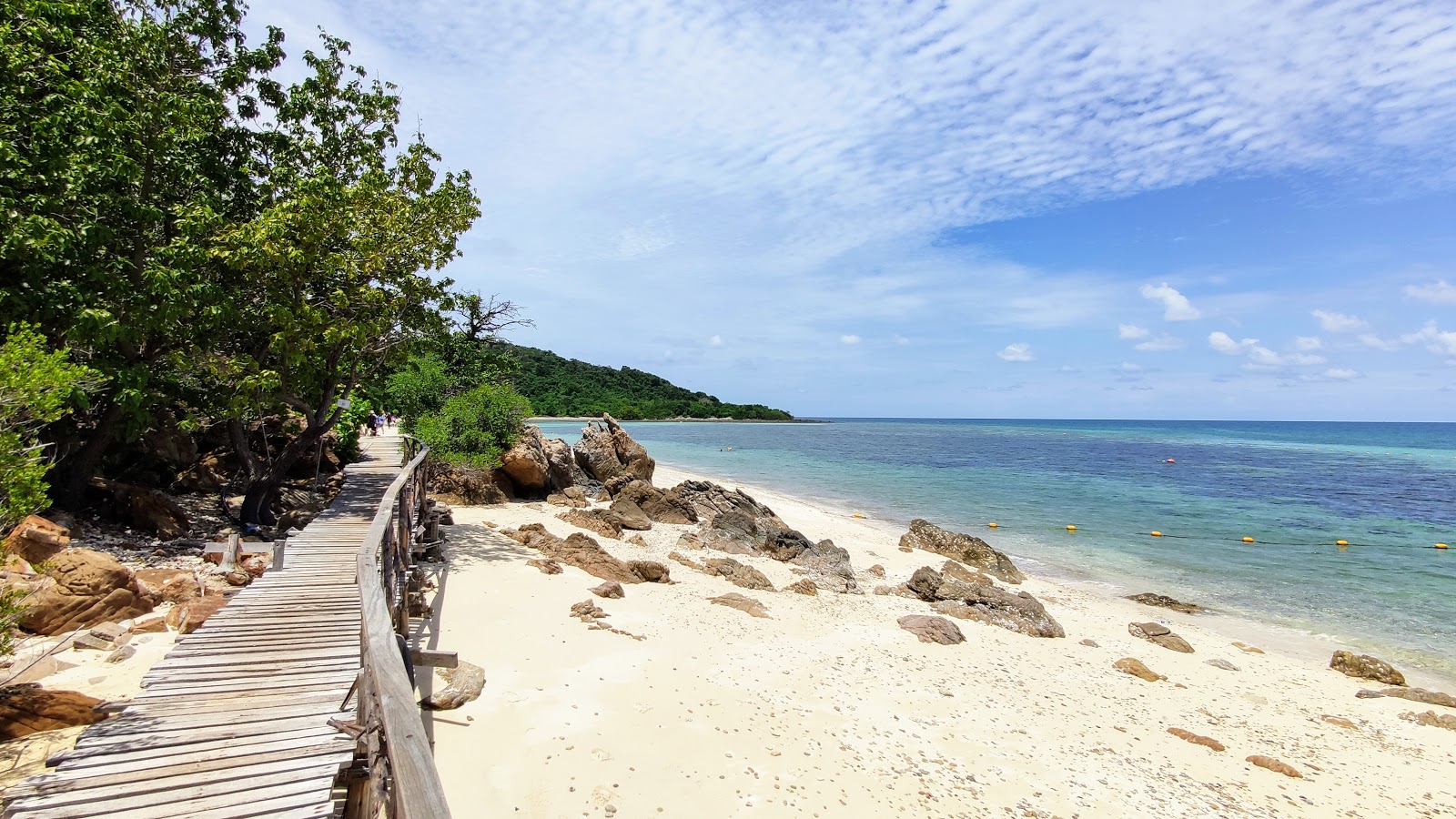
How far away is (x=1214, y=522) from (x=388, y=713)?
35.5m

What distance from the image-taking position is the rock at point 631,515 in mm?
19875

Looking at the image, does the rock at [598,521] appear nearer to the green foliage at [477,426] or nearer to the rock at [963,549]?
the green foliage at [477,426]

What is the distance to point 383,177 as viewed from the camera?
1384cm

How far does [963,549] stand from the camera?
67.1 feet

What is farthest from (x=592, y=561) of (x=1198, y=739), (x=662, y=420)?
(x=662, y=420)

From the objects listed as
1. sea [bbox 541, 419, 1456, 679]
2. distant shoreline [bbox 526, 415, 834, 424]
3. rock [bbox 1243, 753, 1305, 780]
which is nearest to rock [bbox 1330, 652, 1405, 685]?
sea [bbox 541, 419, 1456, 679]

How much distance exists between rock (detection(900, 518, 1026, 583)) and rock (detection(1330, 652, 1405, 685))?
268 inches

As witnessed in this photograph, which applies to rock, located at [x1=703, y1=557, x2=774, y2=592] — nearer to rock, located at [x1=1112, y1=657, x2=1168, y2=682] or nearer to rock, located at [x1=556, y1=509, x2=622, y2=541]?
rock, located at [x1=556, y1=509, x2=622, y2=541]

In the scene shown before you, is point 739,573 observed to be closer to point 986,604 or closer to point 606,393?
point 986,604

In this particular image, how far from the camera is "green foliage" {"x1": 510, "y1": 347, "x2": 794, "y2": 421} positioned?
106812 mm

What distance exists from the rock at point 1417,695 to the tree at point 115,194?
20456 mm

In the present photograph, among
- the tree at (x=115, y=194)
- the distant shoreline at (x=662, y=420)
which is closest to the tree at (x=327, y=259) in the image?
the tree at (x=115, y=194)

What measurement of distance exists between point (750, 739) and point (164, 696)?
5.60 metres

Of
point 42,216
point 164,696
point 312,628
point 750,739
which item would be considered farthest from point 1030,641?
point 42,216
